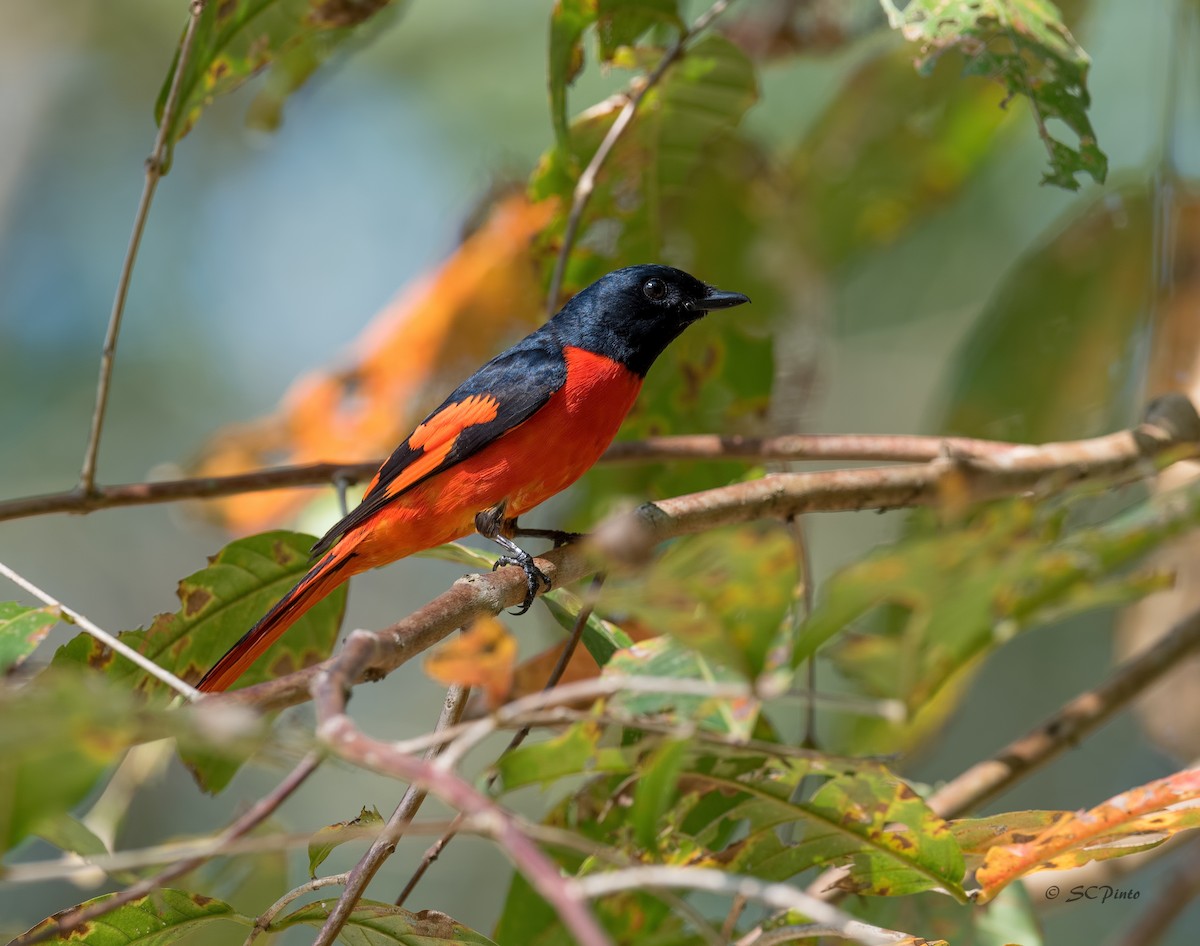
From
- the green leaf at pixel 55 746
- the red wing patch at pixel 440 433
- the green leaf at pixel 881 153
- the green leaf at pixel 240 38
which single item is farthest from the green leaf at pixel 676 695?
the green leaf at pixel 881 153

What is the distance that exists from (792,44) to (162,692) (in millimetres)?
3651

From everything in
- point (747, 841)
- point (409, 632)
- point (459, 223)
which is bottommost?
point (747, 841)

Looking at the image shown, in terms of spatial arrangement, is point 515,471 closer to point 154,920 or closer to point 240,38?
point 240,38

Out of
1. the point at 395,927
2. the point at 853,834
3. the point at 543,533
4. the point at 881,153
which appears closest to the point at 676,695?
the point at 853,834

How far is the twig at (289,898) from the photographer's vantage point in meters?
1.76

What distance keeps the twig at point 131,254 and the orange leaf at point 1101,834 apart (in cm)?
179

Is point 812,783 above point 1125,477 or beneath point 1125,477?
beneath

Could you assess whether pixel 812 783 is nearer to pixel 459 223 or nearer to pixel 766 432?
pixel 766 432

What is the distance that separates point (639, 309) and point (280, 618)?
156cm

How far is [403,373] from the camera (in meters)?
4.17

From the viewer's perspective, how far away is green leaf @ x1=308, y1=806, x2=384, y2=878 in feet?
5.03

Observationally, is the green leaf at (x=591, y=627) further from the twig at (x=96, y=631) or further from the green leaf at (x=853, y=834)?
the twig at (x=96, y=631)

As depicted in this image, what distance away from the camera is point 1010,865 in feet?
5.87

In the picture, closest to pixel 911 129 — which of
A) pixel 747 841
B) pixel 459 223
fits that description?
pixel 459 223
